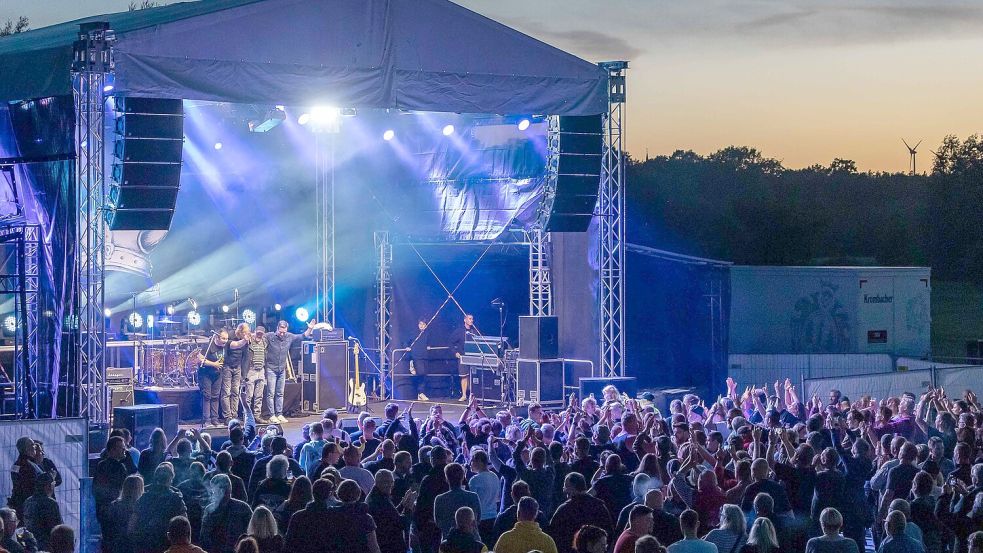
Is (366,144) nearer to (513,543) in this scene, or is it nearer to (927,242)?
(513,543)

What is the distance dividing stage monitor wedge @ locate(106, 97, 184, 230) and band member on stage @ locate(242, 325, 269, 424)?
186 inches

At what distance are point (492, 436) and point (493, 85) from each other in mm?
7236

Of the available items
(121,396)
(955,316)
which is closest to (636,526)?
(121,396)

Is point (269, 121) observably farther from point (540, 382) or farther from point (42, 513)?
point (42, 513)

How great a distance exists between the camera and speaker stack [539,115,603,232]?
17.8 meters

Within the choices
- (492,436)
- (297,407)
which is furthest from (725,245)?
(492,436)

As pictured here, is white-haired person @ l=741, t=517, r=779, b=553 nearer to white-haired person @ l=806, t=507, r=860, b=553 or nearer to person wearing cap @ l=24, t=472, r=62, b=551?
white-haired person @ l=806, t=507, r=860, b=553

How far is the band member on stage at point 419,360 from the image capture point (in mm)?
23562

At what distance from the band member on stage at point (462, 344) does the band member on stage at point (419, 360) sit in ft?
1.75

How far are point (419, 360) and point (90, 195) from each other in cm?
1062

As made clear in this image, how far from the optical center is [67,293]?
14438 mm

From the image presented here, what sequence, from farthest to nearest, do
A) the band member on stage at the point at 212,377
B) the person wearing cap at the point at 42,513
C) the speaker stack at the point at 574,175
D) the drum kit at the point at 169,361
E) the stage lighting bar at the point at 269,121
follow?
the stage lighting bar at the point at 269,121
the drum kit at the point at 169,361
the band member on stage at the point at 212,377
the speaker stack at the point at 574,175
the person wearing cap at the point at 42,513

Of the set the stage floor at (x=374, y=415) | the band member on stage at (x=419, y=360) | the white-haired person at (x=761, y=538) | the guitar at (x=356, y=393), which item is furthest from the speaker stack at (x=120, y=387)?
the white-haired person at (x=761, y=538)

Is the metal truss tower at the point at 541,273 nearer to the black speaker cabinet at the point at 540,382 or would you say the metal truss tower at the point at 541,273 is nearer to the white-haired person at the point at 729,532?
the black speaker cabinet at the point at 540,382
